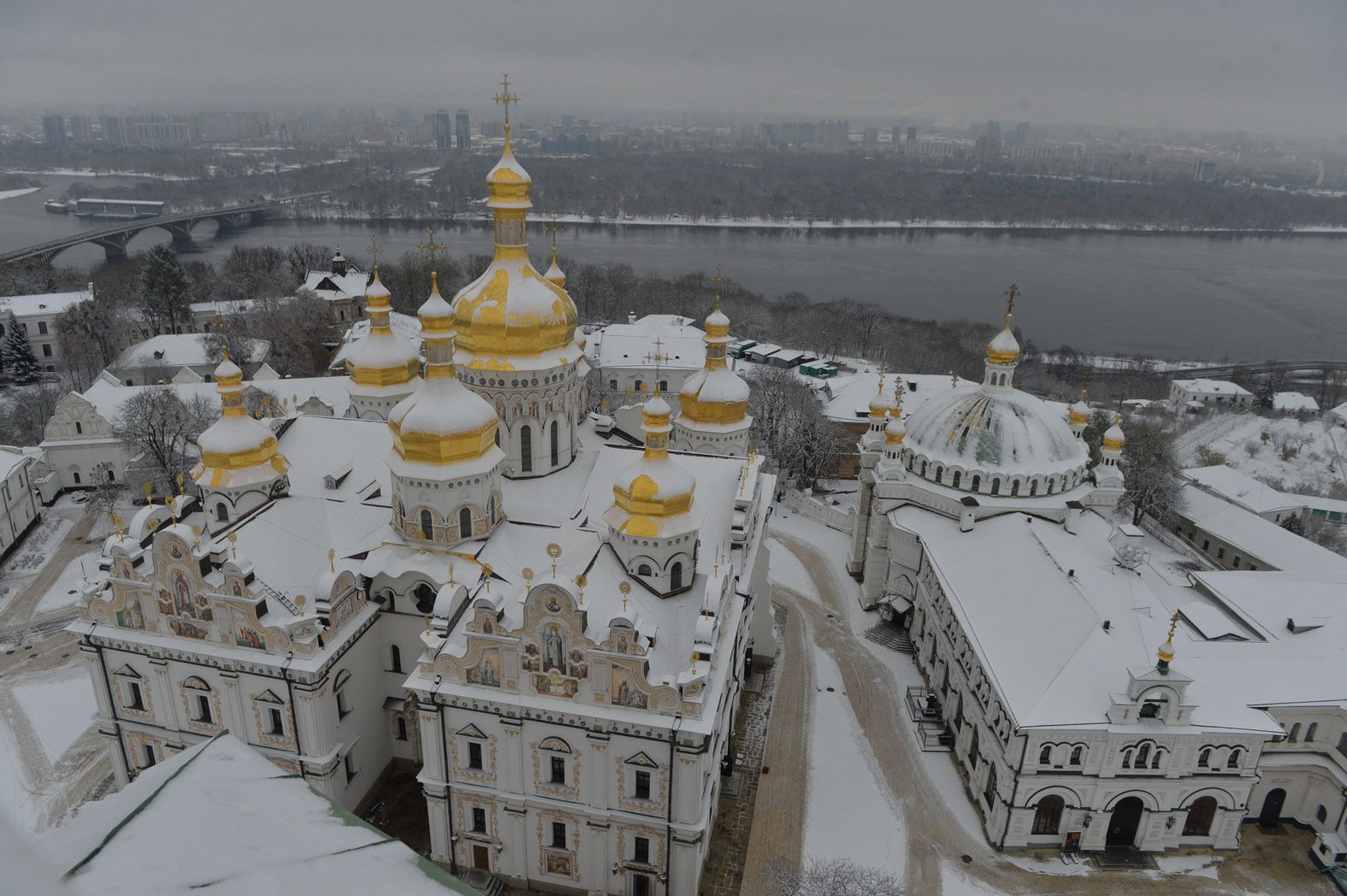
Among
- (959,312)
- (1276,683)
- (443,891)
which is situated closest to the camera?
(443,891)

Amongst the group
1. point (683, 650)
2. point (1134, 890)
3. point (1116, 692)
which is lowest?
point (1134, 890)

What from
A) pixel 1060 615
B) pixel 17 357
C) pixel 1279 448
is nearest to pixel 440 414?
pixel 1060 615

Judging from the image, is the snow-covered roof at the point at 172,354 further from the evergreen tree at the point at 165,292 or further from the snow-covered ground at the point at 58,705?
the snow-covered ground at the point at 58,705

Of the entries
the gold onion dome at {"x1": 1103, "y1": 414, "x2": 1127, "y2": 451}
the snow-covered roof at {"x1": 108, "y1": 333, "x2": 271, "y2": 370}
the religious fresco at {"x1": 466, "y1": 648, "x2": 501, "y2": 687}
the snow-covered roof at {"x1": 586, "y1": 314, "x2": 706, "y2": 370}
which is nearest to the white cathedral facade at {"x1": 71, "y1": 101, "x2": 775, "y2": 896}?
the religious fresco at {"x1": 466, "y1": 648, "x2": 501, "y2": 687}

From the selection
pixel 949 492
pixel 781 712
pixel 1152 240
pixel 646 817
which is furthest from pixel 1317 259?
pixel 646 817

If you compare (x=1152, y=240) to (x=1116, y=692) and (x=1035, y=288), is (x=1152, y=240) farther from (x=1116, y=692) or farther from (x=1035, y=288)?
(x=1116, y=692)

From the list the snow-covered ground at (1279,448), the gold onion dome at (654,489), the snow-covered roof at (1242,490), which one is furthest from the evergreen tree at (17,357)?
the snow-covered ground at (1279,448)

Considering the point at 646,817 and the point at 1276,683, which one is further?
the point at 1276,683
